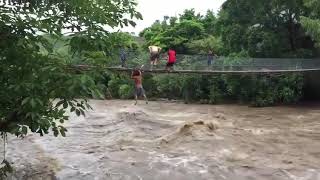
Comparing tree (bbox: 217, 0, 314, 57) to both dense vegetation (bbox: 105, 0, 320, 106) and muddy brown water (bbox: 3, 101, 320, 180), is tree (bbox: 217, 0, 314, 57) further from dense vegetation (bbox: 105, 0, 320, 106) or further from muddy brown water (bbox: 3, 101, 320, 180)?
muddy brown water (bbox: 3, 101, 320, 180)

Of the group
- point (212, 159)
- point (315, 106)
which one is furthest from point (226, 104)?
point (212, 159)

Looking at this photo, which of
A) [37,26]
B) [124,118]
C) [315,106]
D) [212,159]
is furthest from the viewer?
[315,106]

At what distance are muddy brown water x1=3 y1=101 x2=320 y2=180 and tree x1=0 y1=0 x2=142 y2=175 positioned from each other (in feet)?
13.9

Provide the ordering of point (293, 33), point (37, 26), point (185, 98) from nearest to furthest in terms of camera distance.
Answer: point (37, 26) < point (293, 33) < point (185, 98)

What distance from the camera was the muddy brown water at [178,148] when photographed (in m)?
8.65

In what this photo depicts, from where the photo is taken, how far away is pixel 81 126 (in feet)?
46.5

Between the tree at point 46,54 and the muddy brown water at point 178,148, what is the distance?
4251 millimetres

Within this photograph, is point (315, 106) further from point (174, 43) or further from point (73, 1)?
point (73, 1)

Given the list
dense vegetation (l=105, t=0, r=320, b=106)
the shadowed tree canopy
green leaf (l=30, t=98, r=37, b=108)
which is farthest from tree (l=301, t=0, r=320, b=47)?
green leaf (l=30, t=98, r=37, b=108)

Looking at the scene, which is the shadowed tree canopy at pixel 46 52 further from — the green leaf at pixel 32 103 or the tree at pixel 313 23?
the tree at pixel 313 23

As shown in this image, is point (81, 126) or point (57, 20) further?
point (81, 126)

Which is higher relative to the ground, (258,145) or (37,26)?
(37,26)

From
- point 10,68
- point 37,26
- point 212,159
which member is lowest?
point 212,159

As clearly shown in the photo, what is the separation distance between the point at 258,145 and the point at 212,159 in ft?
5.84
